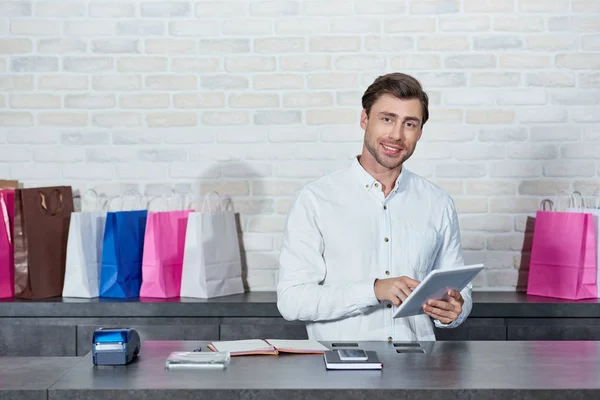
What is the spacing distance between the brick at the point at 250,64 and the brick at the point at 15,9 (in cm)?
→ 92

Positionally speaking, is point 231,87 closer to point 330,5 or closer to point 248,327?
point 330,5

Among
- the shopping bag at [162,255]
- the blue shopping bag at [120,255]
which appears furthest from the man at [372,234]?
the blue shopping bag at [120,255]

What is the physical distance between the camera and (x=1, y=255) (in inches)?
126

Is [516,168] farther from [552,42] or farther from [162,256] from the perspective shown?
[162,256]

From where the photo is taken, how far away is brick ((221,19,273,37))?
3.51 m

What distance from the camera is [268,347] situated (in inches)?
83.0

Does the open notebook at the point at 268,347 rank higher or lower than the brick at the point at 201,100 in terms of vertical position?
lower

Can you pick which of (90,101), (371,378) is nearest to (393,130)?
(371,378)

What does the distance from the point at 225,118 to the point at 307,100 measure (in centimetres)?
37

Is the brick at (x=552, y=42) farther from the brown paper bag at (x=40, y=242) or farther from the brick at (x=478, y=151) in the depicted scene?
the brown paper bag at (x=40, y=242)

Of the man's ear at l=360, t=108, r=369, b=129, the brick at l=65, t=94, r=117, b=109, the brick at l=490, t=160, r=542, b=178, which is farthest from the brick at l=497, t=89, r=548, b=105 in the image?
the brick at l=65, t=94, r=117, b=109

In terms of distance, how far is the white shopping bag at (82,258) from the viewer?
3217 millimetres

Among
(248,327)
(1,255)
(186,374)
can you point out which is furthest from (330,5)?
(186,374)

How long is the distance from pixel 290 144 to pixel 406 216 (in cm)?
108
